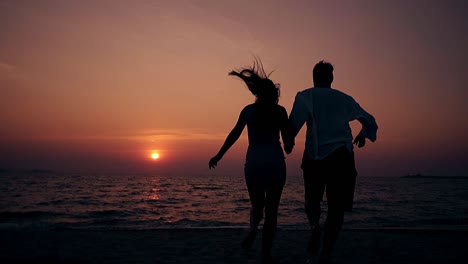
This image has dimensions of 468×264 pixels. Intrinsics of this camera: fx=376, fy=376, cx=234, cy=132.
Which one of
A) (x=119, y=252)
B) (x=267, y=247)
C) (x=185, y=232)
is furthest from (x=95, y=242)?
(x=267, y=247)

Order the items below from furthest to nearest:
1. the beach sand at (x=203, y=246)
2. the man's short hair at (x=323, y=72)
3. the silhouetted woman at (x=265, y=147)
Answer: the beach sand at (x=203, y=246) → the man's short hair at (x=323, y=72) → the silhouetted woman at (x=265, y=147)

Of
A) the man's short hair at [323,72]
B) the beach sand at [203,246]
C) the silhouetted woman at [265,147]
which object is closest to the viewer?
the silhouetted woman at [265,147]

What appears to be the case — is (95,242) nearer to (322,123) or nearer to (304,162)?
(304,162)

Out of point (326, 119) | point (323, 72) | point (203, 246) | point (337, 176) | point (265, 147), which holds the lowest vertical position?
point (203, 246)

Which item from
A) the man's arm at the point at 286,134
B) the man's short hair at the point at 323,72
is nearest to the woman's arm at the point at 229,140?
the man's arm at the point at 286,134

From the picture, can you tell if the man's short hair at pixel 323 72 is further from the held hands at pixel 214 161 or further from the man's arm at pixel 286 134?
the held hands at pixel 214 161

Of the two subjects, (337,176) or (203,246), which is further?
(203,246)

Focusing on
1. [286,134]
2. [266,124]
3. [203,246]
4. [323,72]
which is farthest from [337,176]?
[203,246]

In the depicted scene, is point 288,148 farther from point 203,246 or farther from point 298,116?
point 203,246

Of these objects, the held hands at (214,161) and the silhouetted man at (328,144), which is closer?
the silhouetted man at (328,144)

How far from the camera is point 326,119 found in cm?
420

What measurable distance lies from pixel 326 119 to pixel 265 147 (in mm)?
762

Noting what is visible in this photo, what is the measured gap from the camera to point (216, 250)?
560 centimetres

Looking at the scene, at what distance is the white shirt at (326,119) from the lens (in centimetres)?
415
